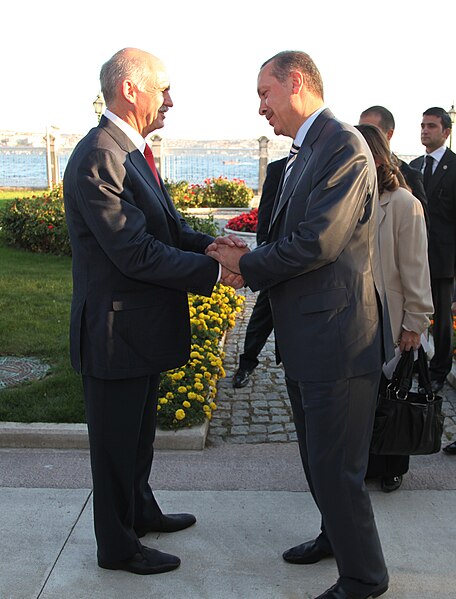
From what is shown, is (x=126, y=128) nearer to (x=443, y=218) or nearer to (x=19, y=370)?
(x=443, y=218)

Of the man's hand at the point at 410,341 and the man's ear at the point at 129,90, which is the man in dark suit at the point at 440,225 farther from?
the man's ear at the point at 129,90

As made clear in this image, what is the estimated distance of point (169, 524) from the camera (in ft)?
10.5

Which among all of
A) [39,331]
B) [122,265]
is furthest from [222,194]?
[122,265]

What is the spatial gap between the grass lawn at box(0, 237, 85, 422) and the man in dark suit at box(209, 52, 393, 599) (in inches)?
97.0

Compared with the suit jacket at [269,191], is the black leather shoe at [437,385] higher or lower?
lower

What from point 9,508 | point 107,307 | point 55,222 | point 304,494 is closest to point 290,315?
point 107,307

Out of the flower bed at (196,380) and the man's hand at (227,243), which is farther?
the flower bed at (196,380)

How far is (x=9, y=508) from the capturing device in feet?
11.2

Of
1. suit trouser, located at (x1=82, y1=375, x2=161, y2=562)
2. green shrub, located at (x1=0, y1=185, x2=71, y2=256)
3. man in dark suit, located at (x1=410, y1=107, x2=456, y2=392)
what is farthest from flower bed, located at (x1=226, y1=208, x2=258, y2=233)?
suit trouser, located at (x1=82, y1=375, x2=161, y2=562)

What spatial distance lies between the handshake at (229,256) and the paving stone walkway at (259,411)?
1.90 m

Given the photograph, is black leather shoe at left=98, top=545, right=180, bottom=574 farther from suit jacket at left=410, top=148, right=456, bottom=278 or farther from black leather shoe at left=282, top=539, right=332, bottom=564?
suit jacket at left=410, top=148, right=456, bottom=278

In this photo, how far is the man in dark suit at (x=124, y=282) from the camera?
2502 mm

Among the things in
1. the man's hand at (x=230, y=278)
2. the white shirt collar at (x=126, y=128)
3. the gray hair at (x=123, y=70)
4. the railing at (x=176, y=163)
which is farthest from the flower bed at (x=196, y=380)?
the railing at (x=176, y=163)

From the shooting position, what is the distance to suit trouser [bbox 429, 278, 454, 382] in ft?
17.1
